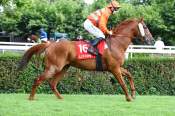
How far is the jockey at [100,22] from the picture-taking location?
15.6m

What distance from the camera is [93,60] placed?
52.0 ft

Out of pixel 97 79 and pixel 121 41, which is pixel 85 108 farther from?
pixel 97 79

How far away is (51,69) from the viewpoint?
15539 millimetres

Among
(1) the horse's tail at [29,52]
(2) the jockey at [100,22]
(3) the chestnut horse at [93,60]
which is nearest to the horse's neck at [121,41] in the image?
(3) the chestnut horse at [93,60]

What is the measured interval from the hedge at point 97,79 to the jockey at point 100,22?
3.70 metres

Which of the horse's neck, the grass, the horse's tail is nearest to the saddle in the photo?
the horse's neck

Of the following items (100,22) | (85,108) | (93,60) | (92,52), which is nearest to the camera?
(85,108)

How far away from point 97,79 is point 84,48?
4.02 meters

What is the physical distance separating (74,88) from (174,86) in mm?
3475

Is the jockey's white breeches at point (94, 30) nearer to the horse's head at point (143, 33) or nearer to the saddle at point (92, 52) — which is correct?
the saddle at point (92, 52)

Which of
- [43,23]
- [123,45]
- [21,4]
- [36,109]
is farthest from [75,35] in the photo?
[36,109]

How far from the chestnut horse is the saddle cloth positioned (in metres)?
0.09

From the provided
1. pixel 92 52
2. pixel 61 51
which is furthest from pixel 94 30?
pixel 61 51

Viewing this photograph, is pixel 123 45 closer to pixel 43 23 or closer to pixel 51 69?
pixel 51 69
